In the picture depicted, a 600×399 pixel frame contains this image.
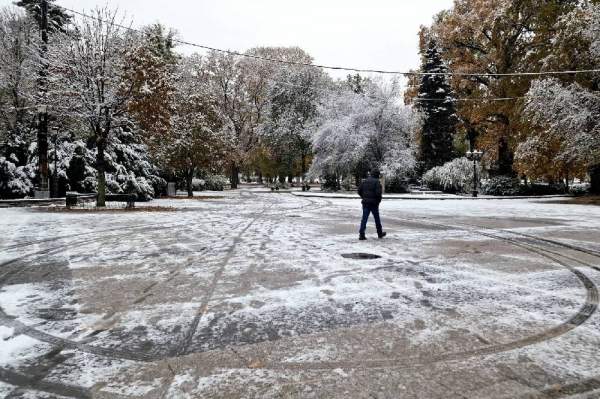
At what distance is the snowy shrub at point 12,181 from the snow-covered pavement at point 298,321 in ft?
54.7

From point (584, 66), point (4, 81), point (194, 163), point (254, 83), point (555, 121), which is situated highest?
point (254, 83)

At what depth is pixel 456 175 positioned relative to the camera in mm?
35938

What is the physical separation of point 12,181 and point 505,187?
3530 cm

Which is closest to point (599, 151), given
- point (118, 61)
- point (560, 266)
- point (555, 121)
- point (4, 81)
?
point (555, 121)

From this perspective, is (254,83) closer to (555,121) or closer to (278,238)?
(555,121)

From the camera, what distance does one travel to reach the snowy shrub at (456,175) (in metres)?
35.8

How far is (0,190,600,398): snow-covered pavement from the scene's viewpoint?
3.23 m

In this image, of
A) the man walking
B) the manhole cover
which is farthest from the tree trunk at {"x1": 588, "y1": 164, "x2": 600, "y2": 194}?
the manhole cover

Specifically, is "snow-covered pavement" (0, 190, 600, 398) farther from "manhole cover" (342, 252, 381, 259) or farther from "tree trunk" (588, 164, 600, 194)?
"tree trunk" (588, 164, 600, 194)

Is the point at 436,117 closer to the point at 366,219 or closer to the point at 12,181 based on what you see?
the point at 366,219

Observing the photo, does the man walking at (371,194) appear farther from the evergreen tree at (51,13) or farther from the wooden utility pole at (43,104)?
the evergreen tree at (51,13)

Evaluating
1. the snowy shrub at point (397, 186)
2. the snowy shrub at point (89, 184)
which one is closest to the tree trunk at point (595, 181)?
the snowy shrub at point (397, 186)

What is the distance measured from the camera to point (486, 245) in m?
9.98

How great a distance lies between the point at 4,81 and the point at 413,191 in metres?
33.0
